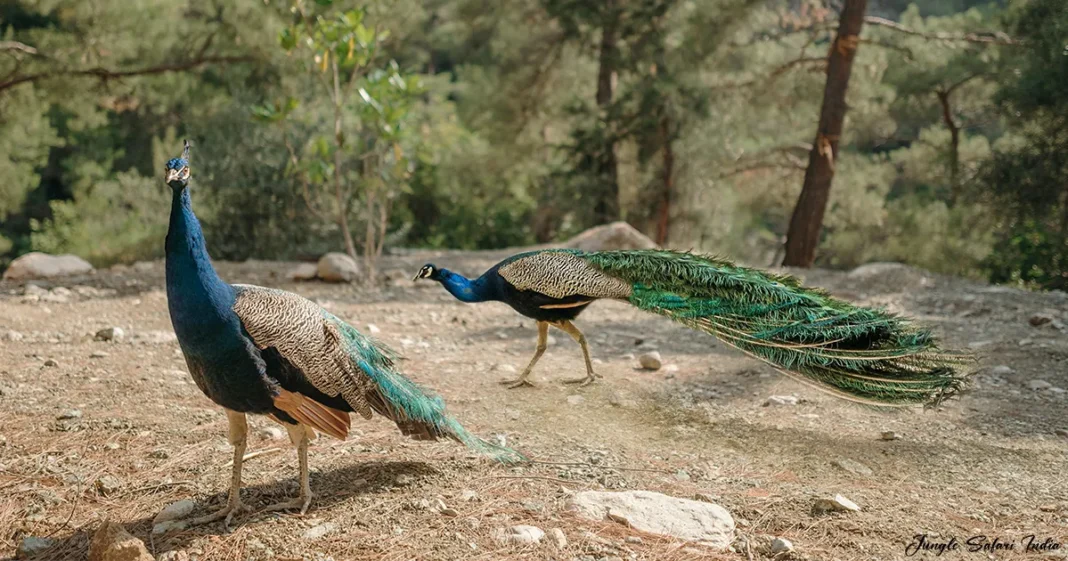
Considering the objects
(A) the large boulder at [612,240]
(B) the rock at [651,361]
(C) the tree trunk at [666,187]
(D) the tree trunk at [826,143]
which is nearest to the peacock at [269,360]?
(B) the rock at [651,361]

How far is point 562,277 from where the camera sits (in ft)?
15.2

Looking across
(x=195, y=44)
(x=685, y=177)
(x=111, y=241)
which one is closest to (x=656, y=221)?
(x=685, y=177)

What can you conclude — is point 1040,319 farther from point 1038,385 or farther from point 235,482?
point 235,482

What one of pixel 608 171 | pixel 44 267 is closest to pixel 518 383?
pixel 44 267

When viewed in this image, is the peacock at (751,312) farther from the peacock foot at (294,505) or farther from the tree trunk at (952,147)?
the tree trunk at (952,147)

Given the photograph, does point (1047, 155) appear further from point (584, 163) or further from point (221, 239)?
point (221, 239)

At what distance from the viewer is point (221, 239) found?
10.9 metres

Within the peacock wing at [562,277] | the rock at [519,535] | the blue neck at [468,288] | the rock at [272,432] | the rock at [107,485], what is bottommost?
the rock at [107,485]

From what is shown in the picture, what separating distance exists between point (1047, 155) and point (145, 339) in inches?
407

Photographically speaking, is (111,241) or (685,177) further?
(111,241)

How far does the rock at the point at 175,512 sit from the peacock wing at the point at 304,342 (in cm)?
58

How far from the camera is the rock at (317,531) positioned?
2871 millimetres

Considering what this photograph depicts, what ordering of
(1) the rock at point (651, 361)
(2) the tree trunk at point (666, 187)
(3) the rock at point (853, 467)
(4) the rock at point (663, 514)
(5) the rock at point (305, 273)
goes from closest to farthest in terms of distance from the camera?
(4) the rock at point (663, 514)
(3) the rock at point (853, 467)
(1) the rock at point (651, 361)
(5) the rock at point (305, 273)
(2) the tree trunk at point (666, 187)

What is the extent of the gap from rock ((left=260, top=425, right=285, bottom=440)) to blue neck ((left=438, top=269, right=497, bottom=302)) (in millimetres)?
1334
